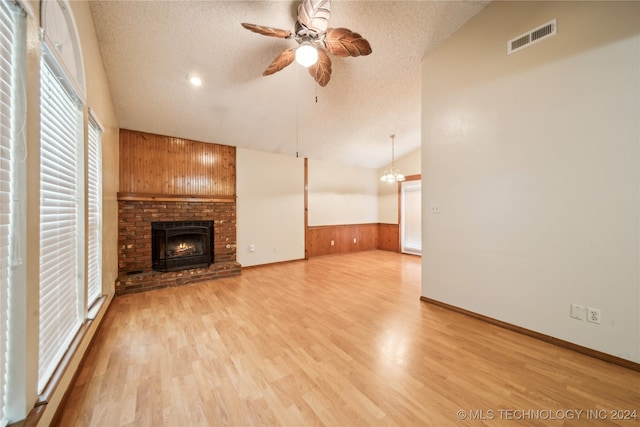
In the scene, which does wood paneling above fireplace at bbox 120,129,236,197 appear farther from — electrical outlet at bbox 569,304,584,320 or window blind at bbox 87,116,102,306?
electrical outlet at bbox 569,304,584,320

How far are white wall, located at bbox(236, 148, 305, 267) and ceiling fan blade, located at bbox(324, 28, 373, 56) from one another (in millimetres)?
3288

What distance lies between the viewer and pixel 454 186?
2.92 meters

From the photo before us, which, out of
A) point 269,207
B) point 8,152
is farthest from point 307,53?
point 269,207

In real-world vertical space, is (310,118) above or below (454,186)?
above

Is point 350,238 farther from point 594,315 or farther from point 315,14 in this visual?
point 315,14

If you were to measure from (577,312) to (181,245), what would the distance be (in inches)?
211

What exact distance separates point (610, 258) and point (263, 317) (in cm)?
329

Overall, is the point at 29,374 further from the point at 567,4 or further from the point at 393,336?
the point at 567,4

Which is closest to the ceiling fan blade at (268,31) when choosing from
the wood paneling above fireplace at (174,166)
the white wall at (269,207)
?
the wood paneling above fireplace at (174,166)

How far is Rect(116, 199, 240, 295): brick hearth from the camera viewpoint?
12.0ft

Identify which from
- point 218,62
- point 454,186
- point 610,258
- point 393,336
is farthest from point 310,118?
point 610,258

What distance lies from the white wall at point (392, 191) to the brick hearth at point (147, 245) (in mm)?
4844

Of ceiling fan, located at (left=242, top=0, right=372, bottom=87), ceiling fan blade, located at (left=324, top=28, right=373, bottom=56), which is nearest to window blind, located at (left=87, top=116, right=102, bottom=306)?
ceiling fan, located at (left=242, top=0, right=372, bottom=87)

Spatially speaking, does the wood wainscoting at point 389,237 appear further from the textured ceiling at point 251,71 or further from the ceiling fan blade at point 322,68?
the ceiling fan blade at point 322,68
